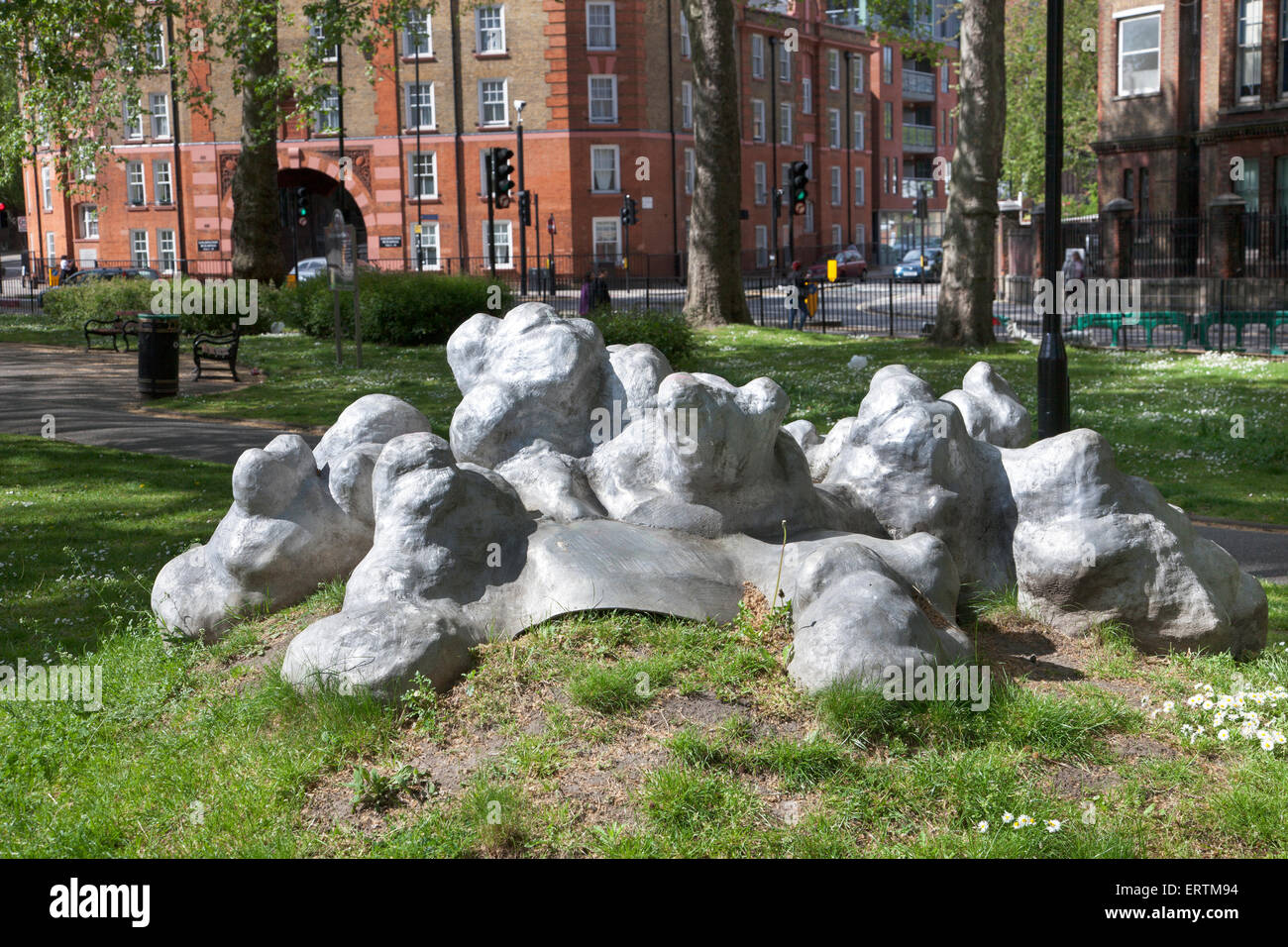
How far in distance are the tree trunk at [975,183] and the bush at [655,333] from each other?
536 cm

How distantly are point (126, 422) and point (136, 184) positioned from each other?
1892 inches

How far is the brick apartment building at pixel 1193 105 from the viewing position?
32.2m

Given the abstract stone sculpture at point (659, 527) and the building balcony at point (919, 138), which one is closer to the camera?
the abstract stone sculpture at point (659, 527)

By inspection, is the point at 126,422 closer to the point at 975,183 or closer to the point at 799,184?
the point at 975,183

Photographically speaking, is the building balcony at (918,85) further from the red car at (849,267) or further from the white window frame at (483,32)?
the white window frame at (483,32)

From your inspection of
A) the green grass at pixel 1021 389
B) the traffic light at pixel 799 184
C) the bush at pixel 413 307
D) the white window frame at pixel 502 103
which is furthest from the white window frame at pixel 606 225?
the green grass at pixel 1021 389

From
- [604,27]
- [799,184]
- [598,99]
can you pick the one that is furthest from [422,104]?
[799,184]

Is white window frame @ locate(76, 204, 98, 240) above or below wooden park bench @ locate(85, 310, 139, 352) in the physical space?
above

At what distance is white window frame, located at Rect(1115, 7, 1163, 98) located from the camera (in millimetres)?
35000

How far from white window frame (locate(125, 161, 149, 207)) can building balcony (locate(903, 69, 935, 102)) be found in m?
49.1

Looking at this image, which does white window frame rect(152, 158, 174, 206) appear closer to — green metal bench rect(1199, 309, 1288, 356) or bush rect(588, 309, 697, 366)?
bush rect(588, 309, 697, 366)

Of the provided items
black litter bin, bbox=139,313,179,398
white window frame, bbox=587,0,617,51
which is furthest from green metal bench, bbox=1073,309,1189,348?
white window frame, bbox=587,0,617,51

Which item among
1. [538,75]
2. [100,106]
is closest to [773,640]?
[100,106]
